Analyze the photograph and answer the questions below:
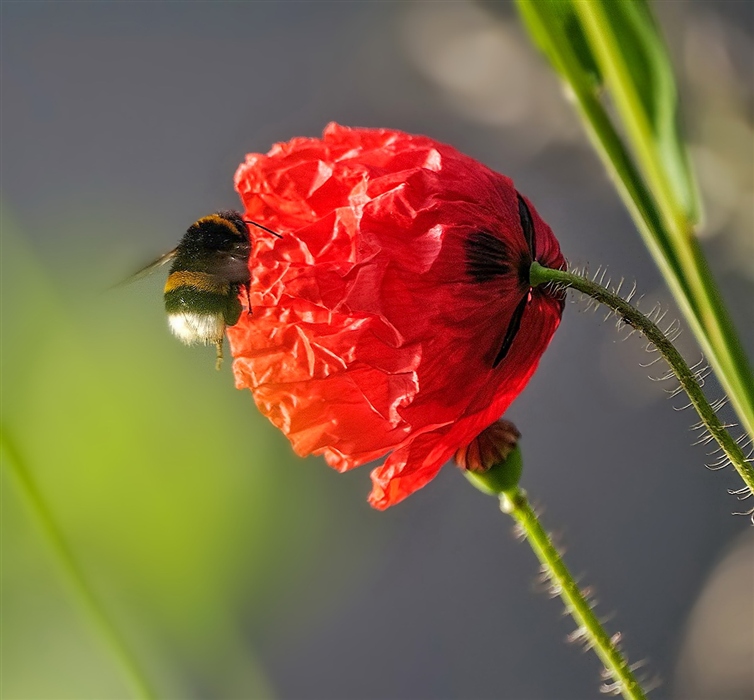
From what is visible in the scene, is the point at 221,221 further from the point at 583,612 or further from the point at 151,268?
the point at 583,612

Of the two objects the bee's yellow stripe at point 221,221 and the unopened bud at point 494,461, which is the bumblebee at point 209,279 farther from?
the unopened bud at point 494,461

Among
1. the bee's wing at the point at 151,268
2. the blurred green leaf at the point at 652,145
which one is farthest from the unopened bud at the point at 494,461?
the bee's wing at the point at 151,268

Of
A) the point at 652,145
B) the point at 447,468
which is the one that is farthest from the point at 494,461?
the point at 447,468

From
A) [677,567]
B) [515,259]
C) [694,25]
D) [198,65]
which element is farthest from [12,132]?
[677,567]

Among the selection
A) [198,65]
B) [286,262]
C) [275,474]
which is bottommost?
[275,474]

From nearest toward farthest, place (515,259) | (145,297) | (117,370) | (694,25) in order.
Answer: (515,259)
(145,297)
(117,370)
(694,25)

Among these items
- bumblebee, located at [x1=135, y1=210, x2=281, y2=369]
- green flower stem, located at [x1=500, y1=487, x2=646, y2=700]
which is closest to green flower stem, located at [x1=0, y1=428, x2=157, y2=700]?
bumblebee, located at [x1=135, y1=210, x2=281, y2=369]

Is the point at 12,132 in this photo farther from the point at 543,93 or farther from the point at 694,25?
the point at 694,25
